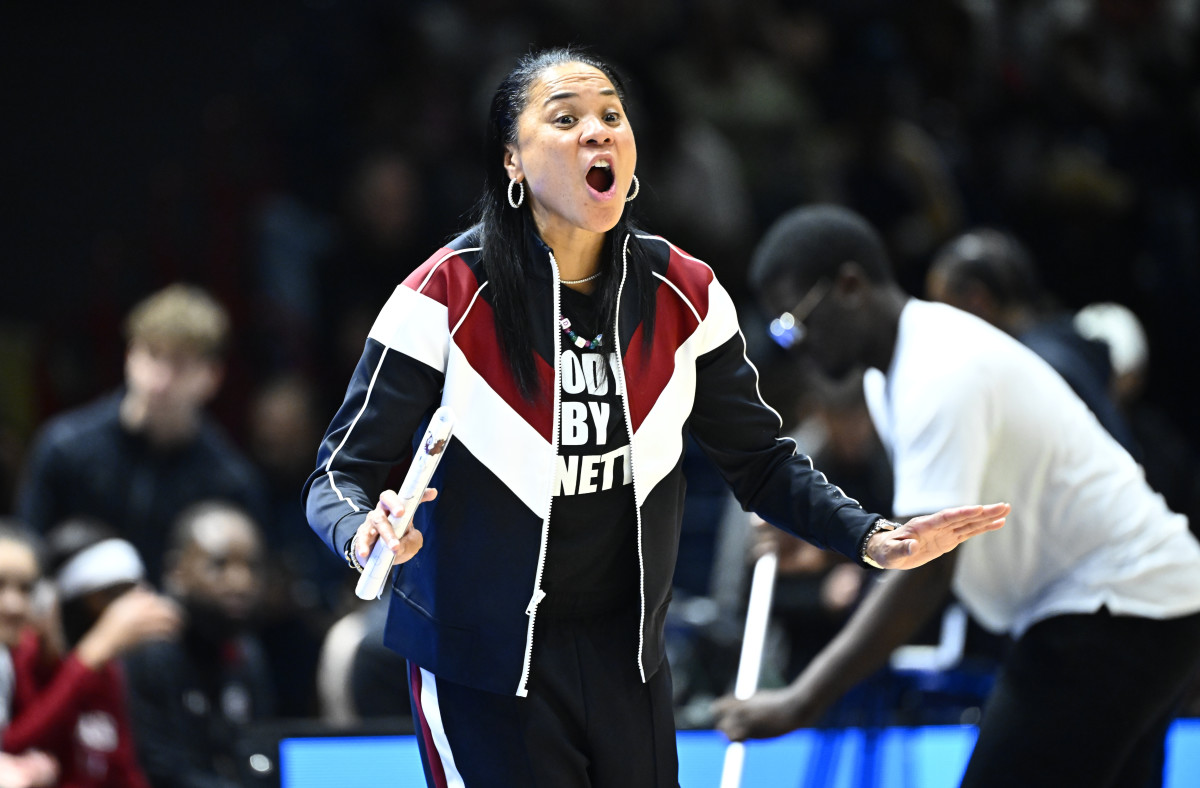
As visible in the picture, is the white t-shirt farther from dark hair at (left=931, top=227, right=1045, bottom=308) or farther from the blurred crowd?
the blurred crowd

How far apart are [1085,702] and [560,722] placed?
116 cm

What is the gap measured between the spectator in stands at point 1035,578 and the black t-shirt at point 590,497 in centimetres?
71

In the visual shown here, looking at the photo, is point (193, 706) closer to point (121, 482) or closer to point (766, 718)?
point (121, 482)

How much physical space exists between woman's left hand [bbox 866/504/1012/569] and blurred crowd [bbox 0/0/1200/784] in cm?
379

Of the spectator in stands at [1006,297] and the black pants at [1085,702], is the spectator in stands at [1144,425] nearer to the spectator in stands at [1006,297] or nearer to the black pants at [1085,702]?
the spectator in stands at [1006,297]

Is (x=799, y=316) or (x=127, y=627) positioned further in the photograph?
(x=127, y=627)

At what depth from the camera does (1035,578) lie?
3154mm

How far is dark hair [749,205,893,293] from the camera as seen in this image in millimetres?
3355

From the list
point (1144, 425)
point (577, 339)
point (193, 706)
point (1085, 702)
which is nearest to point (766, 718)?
point (1085, 702)

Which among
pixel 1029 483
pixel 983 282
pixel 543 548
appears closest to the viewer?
pixel 543 548

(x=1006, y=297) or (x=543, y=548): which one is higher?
(x=1006, y=297)

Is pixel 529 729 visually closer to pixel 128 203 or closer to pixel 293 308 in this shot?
pixel 293 308

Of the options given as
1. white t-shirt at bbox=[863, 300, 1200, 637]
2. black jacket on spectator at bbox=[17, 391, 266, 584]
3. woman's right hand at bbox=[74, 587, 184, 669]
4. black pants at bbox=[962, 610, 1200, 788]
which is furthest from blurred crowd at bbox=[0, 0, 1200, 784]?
black pants at bbox=[962, 610, 1200, 788]

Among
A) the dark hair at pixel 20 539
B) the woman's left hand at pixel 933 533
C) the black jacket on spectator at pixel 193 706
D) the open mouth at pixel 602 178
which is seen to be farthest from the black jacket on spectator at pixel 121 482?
the woman's left hand at pixel 933 533
